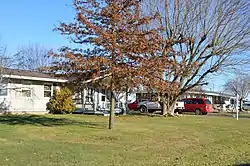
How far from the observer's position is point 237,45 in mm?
33188

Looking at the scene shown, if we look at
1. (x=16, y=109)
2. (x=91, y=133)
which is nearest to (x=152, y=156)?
(x=91, y=133)

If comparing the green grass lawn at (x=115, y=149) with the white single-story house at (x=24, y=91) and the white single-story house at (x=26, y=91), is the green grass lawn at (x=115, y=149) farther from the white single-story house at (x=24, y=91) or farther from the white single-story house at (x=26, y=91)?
the white single-story house at (x=24, y=91)

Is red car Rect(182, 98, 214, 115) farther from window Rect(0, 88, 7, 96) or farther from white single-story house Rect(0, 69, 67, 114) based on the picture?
window Rect(0, 88, 7, 96)

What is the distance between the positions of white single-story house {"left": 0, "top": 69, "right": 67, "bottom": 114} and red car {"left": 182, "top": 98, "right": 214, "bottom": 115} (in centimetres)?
1884

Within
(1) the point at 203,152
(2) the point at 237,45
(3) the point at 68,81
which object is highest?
(2) the point at 237,45

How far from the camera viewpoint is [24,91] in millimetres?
30453

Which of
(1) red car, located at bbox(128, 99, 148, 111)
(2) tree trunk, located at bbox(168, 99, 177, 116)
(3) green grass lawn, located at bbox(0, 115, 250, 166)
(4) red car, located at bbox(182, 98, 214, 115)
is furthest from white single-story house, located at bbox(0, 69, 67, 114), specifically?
(4) red car, located at bbox(182, 98, 214, 115)

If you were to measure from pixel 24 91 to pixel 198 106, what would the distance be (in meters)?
22.4

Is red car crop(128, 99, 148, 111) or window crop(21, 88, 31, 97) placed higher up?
window crop(21, 88, 31, 97)

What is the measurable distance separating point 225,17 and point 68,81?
740 inches

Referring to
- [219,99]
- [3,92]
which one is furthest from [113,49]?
[219,99]

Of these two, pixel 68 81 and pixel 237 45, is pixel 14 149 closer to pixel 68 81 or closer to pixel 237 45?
pixel 68 81

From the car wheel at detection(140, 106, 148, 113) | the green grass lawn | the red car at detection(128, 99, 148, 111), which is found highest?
the red car at detection(128, 99, 148, 111)

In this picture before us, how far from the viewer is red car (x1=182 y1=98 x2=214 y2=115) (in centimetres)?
4512
